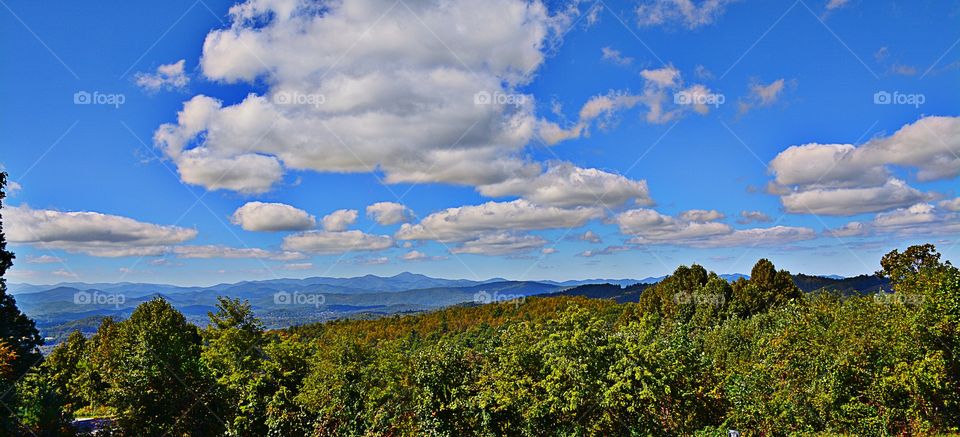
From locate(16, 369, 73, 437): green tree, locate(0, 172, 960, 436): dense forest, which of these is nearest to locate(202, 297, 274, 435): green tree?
locate(0, 172, 960, 436): dense forest

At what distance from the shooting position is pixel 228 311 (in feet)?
54.5

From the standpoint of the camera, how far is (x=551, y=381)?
483 inches

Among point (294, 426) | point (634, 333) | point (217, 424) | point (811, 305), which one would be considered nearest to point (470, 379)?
point (634, 333)

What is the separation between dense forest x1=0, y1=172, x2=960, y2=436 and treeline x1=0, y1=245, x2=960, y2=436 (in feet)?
0.13

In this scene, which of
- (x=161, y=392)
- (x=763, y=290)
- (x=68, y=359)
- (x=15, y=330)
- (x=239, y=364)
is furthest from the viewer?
(x=763, y=290)

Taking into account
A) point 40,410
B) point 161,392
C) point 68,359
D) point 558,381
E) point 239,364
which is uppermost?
point 239,364

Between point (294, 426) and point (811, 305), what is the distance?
1754 cm

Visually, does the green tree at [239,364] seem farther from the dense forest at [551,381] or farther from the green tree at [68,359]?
the green tree at [68,359]

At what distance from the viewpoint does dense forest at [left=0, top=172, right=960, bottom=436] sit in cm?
1218

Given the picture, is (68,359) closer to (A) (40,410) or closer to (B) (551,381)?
(A) (40,410)

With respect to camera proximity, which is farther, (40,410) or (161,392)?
(161,392)

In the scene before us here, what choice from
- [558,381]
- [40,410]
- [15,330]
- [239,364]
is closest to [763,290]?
[558,381]

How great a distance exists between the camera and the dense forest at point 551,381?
12.2 metres

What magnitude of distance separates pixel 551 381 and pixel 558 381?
16 cm
